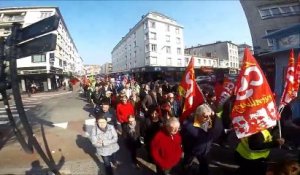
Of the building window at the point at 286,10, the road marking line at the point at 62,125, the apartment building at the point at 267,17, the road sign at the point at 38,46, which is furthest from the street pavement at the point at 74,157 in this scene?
the building window at the point at 286,10

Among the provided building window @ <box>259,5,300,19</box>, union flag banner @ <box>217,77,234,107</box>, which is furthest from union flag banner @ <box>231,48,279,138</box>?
building window @ <box>259,5,300,19</box>

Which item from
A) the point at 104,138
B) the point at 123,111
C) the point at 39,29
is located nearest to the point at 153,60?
the point at 123,111

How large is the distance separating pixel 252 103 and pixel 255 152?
0.71m

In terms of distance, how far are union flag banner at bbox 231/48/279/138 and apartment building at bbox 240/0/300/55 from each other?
24486 millimetres

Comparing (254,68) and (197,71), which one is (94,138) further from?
(197,71)

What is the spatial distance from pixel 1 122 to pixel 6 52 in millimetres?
9518

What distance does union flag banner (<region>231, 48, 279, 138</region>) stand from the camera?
4.14 m

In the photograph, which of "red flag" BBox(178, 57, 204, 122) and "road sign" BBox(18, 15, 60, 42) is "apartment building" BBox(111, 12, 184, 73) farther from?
"road sign" BBox(18, 15, 60, 42)

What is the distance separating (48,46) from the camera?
4.67 metres

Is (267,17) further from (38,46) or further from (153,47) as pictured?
(153,47)

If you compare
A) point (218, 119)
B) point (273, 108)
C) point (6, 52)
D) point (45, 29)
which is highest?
point (45, 29)

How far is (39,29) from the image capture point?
4.55 m

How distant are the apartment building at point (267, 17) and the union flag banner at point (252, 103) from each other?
2449 cm

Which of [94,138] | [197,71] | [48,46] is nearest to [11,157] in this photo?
[94,138]
